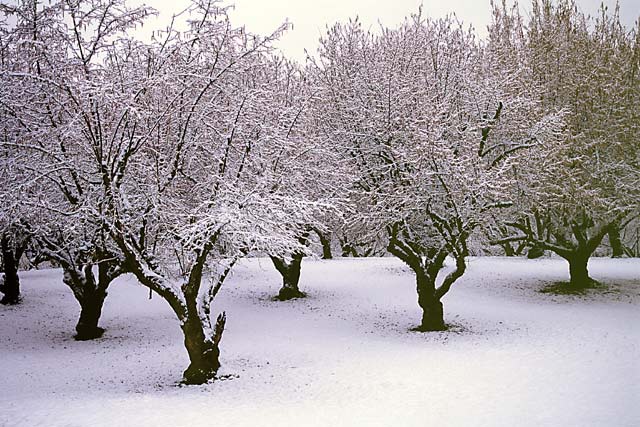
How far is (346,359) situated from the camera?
13.1 metres

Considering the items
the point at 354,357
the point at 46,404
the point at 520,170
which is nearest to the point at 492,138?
the point at 520,170

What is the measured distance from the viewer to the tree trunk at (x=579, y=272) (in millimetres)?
20219

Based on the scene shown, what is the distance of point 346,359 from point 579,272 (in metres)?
11.7

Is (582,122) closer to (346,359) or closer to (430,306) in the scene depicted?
(430,306)

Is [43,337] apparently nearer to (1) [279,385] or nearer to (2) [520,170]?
(1) [279,385]

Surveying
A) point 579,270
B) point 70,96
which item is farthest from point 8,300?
point 579,270

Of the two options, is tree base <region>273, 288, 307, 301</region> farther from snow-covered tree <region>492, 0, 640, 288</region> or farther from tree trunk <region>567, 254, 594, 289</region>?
tree trunk <region>567, 254, 594, 289</region>

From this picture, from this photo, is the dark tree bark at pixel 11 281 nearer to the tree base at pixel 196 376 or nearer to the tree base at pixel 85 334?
the tree base at pixel 85 334

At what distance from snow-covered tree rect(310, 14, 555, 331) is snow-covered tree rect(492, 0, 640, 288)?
148 centimetres

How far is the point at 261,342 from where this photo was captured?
1530cm

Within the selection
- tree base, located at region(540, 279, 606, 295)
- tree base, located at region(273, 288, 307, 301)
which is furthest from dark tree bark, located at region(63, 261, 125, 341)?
tree base, located at region(540, 279, 606, 295)

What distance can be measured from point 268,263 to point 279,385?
58.1ft

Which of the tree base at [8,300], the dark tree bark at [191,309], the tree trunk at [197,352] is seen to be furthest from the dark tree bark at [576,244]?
the tree base at [8,300]

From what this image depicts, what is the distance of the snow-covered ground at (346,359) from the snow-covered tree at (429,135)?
2.75m
